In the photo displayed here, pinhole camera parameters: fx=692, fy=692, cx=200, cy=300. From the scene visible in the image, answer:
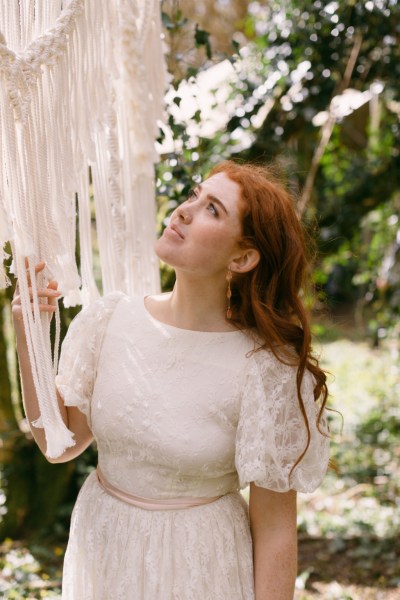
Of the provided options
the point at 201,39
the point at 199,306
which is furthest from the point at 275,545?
the point at 201,39

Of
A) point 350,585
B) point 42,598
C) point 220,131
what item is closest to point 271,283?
point 220,131

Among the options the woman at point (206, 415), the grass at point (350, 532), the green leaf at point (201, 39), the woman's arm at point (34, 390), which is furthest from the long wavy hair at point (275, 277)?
the green leaf at point (201, 39)

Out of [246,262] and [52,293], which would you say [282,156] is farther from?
[52,293]

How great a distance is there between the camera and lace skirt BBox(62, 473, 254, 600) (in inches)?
51.5

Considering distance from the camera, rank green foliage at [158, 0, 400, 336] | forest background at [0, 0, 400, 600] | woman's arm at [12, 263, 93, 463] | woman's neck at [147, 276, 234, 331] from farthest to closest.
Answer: green foliage at [158, 0, 400, 336]
forest background at [0, 0, 400, 600]
woman's neck at [147, 276, 234, 331]
woman's arm at [12, 263, 93, 463]

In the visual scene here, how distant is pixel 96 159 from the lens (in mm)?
1382

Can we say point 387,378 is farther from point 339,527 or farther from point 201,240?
point 201,240

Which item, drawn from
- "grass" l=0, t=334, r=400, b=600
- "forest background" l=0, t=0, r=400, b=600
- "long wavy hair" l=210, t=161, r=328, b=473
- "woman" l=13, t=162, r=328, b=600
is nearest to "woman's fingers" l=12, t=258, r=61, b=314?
"woman" l=13, t=162, r=328, b=600

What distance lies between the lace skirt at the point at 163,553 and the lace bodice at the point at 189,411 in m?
0.05

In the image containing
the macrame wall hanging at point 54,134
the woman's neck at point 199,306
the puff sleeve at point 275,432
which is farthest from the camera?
the woman's neck at point 199,306

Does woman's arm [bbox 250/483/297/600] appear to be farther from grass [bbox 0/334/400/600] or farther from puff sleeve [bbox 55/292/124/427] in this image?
grass [bbox 0/334/400/600]

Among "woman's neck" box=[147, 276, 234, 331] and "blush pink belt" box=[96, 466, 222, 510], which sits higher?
"woman's neck" box=[147, 276, 234, 331]

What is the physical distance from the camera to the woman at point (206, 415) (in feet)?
4.26

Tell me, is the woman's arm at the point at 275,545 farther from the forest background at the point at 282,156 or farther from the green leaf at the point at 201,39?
the green leaf at the point at 201,39
